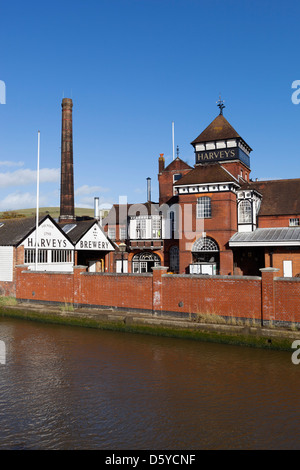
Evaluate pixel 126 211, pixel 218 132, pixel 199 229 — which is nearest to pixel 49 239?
pixel 199 229

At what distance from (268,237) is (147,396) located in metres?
21.2

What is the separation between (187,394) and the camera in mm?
10844

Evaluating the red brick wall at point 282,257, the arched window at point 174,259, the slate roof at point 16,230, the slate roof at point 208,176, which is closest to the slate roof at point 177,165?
the slate roof at point 208,176

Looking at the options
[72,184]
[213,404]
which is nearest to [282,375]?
[213,404]

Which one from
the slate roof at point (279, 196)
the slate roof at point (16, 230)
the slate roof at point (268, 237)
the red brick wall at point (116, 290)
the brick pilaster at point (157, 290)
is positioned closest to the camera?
the brick pilaster at point (157, 290)

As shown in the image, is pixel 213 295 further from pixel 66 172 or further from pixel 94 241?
pixel 66 172

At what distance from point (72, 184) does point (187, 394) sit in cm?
3162

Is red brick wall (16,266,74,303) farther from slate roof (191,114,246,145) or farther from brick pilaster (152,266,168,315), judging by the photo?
slate roof (191,114,246,145)

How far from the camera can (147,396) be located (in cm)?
1073

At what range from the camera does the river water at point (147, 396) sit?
27.6 feet

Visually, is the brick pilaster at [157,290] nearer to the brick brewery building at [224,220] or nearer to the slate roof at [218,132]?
the brick brewery building at [224,220]

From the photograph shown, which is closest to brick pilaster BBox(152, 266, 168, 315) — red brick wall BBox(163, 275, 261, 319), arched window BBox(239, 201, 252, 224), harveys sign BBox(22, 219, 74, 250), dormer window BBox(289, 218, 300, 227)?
red brick wall BBox(163, 275, 261, 319)

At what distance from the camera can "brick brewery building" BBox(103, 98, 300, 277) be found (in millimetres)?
29812

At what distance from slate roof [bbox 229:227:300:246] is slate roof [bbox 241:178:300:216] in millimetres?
1624
